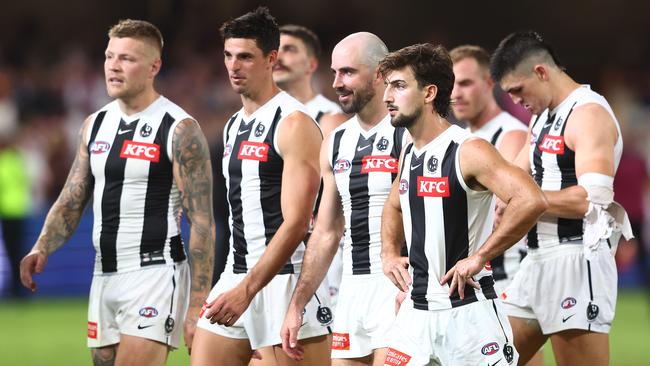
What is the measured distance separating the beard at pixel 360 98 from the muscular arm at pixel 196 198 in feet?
3.30

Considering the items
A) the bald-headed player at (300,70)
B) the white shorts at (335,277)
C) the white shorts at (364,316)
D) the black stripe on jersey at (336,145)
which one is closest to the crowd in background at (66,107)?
the bald-headed player at (300,70)

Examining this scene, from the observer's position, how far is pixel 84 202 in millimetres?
7801

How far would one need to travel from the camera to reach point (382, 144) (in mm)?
7078

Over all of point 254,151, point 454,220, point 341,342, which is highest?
point 254,151

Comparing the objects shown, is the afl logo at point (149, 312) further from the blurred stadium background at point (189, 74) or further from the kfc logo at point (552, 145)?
the blurred stadium background at point (189, 74)

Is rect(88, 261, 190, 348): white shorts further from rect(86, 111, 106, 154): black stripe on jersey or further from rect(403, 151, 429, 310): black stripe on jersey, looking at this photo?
rect(403, 151, 429, 310): black stripe on jersey

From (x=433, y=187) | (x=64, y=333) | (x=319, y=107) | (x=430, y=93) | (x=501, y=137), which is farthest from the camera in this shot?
(x=64, y=333)

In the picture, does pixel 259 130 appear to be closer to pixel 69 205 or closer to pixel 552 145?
pixel 69 205

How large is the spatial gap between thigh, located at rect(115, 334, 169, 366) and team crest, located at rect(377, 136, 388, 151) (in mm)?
1839

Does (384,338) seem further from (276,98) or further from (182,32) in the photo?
(182,32)

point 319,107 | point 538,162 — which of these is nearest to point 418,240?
point 538,162

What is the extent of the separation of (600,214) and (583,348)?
0.88 meters

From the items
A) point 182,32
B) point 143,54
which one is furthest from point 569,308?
point 182,32

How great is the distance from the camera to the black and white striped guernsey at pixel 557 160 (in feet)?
24.3
